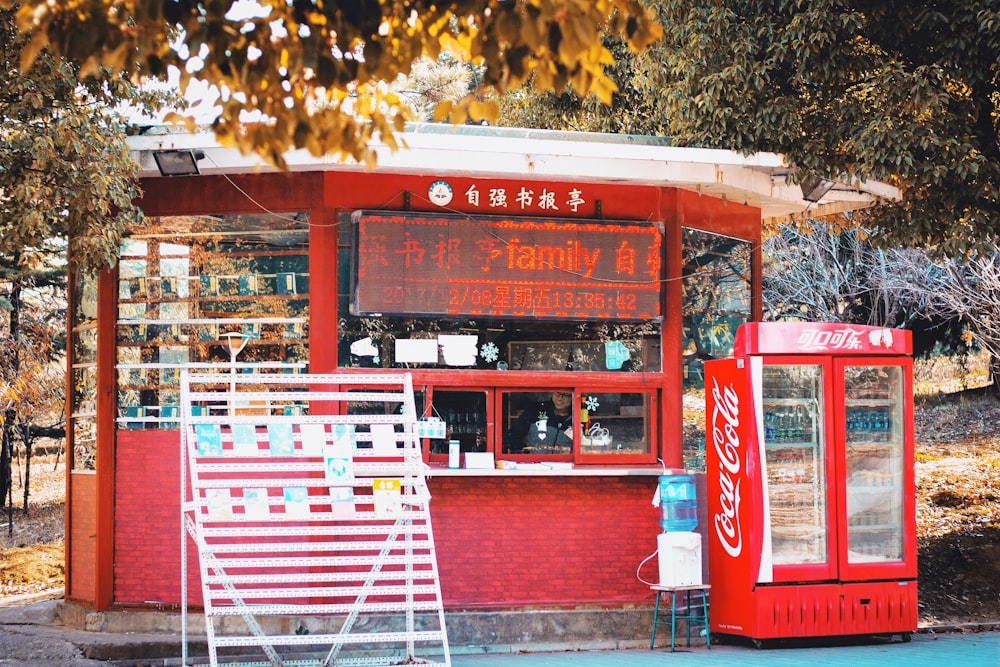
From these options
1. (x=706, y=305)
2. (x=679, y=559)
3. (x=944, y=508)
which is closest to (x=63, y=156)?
(x=679, y=559)

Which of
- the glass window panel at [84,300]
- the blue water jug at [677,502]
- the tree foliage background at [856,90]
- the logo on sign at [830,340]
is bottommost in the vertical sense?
the blue water jug at [677,502]

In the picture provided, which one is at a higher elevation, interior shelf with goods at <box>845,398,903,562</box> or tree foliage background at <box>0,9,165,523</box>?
tree foliage background at <box>0,9,165,523</box>

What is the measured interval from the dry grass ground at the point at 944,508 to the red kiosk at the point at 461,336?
110 cm

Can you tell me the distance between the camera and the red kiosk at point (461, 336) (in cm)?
1048

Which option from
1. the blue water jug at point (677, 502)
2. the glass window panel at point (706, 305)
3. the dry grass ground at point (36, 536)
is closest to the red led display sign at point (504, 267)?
the glass window panel at point (706, 305)

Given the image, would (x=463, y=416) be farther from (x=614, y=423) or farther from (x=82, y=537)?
(x=82, y=537)

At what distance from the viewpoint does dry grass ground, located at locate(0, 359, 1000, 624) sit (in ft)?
43.7

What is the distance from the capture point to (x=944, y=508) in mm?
18125

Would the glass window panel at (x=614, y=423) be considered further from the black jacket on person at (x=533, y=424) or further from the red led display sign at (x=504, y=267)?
the red led display sign at (x=504, y=267)

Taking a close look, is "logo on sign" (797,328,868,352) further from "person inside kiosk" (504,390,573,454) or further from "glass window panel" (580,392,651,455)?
"person inside kiosk" (504,390,573,454)

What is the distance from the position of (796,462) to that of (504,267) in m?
3.12

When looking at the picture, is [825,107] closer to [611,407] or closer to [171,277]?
[611,407]

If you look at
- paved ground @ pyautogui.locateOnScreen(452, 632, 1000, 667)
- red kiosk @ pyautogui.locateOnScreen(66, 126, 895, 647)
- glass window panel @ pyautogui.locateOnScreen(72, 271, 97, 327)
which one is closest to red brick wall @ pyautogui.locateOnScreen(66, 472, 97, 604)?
red kiosk @ pyautogui.locateOnScreen(66, 126, 895, 647)

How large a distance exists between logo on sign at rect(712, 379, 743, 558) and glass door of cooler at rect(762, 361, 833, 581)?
256mm
